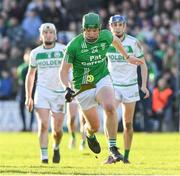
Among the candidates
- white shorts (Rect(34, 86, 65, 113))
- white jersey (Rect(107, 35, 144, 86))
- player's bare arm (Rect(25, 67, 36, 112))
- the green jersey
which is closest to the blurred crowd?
white shorts (Rect(34, 86, 65, 113))

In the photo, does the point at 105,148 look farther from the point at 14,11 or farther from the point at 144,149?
the point at 14,11

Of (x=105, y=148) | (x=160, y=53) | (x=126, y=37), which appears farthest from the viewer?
(x=160, y=53)

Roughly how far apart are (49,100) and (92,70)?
2430 mm

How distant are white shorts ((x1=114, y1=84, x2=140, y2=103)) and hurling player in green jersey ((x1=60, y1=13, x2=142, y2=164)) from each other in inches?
55.8

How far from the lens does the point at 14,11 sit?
33.3 metres

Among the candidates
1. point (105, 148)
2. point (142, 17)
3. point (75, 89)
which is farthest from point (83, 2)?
point (75, 89)

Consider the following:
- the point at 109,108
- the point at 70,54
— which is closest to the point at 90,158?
the point at 109,108

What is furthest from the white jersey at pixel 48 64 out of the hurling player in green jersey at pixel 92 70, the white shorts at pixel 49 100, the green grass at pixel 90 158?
the hurling player in green jersey at pixel 92 70

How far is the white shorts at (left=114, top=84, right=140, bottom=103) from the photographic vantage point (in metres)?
16.9

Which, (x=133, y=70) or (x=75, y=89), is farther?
(x=133, y=70)

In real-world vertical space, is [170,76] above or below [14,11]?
below

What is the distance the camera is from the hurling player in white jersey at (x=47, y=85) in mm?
17312

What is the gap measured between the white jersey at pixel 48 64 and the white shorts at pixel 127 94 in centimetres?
137

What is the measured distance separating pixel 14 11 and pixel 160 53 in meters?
6.07
